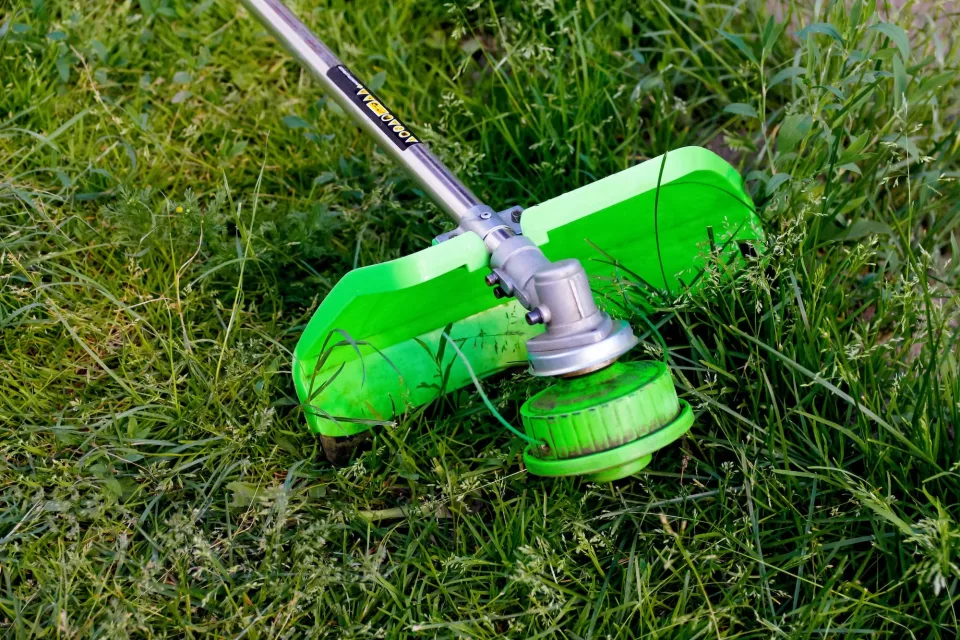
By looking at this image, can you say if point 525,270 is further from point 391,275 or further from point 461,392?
point 461,392

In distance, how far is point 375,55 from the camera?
2.36 m

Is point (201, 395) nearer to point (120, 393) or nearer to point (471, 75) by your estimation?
point (120, 393)

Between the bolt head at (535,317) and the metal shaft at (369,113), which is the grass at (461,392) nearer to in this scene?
the metal shaft at (369,113)

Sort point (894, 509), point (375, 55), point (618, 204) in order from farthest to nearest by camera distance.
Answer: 1. point (375, 55)
2. point (618, 204)
3. point (894, 509)

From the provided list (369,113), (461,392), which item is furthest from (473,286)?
(369,113)

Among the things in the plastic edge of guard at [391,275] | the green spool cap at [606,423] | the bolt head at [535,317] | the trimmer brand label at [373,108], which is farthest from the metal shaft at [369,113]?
the green spool cap at [606,423]

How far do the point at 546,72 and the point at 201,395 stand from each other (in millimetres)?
1172

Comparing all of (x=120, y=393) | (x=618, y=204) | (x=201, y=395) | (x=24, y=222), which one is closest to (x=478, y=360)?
(x=618, y=204)

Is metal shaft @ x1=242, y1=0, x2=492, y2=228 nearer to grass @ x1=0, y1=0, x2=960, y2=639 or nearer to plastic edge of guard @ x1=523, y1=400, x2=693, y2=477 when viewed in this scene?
grass @ x1=0, y1=0, x2=960, y2=639

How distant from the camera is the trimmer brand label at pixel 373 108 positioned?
1.89 meters

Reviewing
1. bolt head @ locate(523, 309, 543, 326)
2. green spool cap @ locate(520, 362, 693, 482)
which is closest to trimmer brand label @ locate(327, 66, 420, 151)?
bolt head @ locate(523, 309, 543, 326)

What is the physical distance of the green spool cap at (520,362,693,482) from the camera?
138cm

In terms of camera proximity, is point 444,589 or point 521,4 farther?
point 521,4

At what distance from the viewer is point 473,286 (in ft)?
5.78
